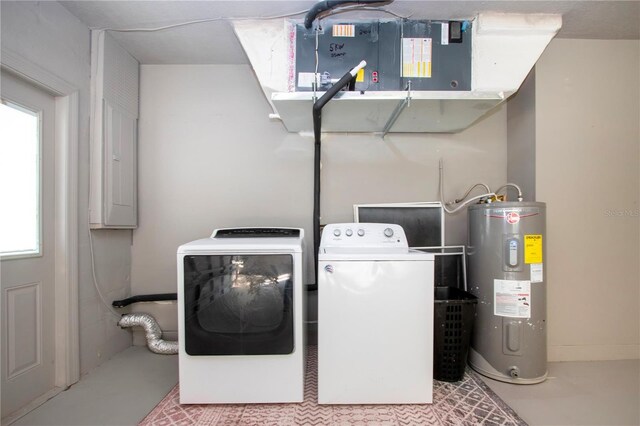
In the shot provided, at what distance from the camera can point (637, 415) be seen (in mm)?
1670

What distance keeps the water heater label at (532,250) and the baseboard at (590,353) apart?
93cm

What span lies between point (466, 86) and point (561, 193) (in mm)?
1196

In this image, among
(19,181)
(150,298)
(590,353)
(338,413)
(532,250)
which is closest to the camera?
(338,413)

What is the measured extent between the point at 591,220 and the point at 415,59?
1.88 meters


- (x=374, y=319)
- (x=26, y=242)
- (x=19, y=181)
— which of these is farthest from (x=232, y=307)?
(x=19, y=181)

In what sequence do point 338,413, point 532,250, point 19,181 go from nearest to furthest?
1. point 338,413
2. point 19,181
3. point 532,250

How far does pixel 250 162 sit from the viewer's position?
2613mm

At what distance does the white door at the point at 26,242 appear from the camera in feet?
5.43

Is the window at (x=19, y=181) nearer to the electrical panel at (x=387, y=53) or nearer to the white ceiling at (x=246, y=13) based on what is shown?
the white ceiling at (x=246, y=13)

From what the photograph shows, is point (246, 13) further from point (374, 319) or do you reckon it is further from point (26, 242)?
point (374, 319)

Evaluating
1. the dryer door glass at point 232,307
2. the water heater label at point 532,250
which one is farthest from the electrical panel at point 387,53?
the dryer door glass at point 232,307

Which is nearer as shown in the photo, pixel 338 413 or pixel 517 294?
pixel 338 413

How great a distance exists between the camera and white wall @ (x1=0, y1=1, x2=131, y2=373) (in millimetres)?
1664

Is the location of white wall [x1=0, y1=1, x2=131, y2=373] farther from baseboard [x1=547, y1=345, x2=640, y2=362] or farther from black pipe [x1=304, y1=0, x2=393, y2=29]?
baseboard [x1=547, y1=345, x2=640, y2=362]
